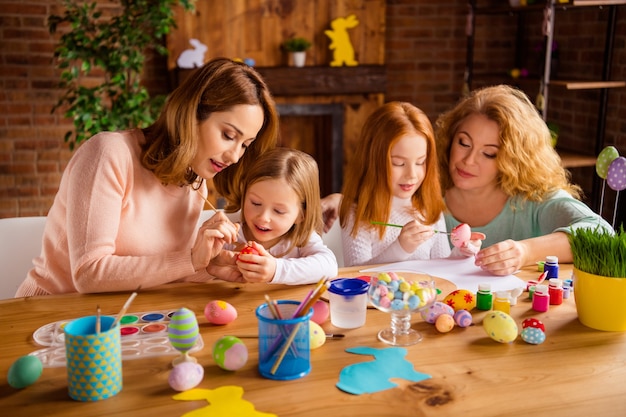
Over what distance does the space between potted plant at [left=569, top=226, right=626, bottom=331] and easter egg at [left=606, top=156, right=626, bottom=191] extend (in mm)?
454

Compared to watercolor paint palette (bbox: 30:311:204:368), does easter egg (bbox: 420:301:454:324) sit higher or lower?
higher

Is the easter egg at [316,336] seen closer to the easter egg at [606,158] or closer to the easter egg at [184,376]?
the easter egg at [184,376]

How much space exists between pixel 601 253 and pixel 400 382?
0.60 metres

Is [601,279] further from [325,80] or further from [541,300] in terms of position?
[325,80]

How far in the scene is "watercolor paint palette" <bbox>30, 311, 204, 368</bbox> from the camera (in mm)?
1392

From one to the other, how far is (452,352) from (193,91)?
94cm

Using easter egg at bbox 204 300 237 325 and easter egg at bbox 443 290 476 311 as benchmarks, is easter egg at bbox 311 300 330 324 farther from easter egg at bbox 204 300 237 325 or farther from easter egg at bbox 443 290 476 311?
easter egg at bbox 443 290 476 311

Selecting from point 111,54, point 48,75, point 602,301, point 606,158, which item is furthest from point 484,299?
point 48,75

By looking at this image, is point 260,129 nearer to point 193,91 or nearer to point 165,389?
point 193,91

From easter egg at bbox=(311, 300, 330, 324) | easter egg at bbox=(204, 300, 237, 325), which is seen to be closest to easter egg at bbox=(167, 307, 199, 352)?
easter egg at bbox=(204, 300, 237, 325)

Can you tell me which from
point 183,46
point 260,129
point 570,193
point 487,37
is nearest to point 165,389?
point 260,129

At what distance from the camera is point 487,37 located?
527 centimetres

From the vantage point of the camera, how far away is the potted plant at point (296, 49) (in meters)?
4.64

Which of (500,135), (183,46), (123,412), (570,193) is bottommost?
(123,412)
